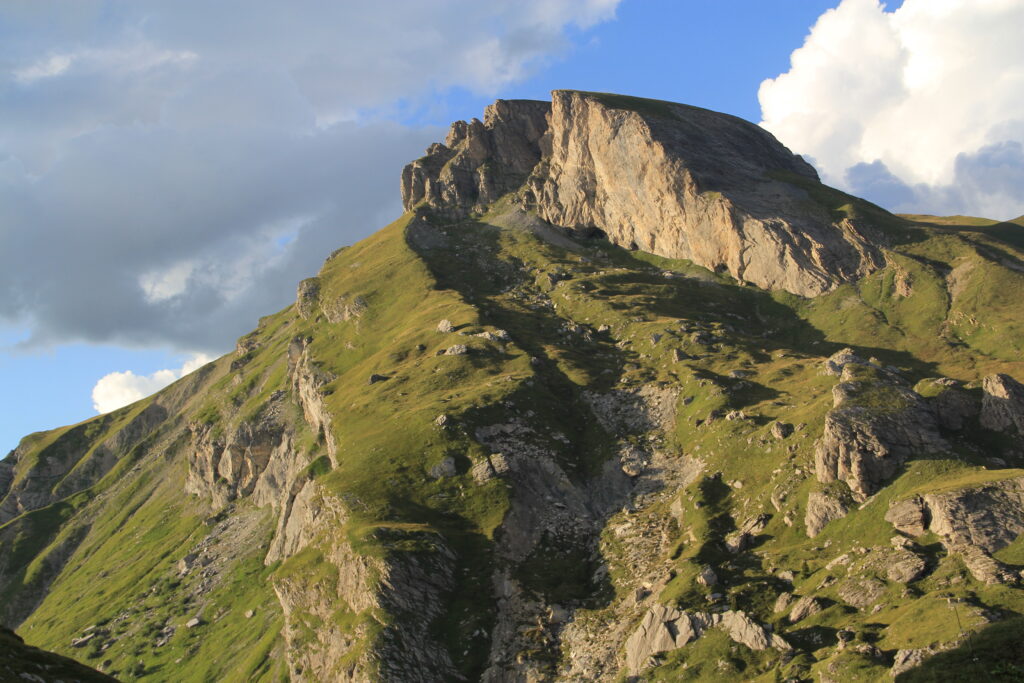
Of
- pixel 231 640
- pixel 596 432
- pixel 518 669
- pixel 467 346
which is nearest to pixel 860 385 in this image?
pixel 596 432

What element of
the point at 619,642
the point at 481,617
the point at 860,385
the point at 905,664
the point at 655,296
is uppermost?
the point at 655,296

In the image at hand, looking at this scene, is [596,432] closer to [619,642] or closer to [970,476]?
[619,642]

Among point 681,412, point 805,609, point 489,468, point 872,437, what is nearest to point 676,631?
point 805,609

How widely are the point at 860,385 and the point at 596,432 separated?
1739 inches

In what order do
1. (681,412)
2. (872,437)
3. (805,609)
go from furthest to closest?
(681,412) → (872,437) → (805,609)

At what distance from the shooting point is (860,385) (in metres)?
114

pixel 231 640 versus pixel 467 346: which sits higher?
pixel 467 346

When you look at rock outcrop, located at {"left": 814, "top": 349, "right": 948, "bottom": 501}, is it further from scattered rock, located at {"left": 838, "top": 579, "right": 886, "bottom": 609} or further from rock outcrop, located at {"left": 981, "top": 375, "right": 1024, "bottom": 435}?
scattered rock, located at {"left": 838, "top": 579, "right": 886, "bottom": 609}

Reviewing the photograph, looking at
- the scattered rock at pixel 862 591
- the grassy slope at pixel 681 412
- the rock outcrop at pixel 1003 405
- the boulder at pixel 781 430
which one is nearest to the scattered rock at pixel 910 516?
the grassy slope at pixel 681 412

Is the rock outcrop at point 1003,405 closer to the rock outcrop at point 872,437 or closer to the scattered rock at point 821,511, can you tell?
the rock outcrop at point 872,437

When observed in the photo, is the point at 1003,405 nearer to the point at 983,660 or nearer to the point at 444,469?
the point at 983,660

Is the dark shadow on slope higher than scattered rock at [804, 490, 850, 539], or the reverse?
scattered rock at [804, 490, 850, 539]

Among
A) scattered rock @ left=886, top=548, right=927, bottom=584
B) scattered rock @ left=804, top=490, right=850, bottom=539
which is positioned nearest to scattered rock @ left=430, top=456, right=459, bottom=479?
scattered rock @ left=804, top=490, right=850, bottom=539

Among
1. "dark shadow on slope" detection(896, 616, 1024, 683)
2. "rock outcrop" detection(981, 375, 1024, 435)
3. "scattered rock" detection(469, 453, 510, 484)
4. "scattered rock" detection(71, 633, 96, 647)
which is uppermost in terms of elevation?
"scattered rock" detection(71, 633, 96, 647)
